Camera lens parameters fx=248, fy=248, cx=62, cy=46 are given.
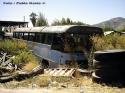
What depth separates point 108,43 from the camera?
46.2 ft

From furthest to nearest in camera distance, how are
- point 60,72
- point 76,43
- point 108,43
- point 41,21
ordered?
point 41,21, point 108,43, point 76,43, point 60,72

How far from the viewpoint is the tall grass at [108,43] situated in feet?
40.2

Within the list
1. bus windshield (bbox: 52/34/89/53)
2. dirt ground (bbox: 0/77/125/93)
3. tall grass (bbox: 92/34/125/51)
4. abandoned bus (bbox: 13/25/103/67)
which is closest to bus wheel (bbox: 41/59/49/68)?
abandoned bus (bbox: 13/25/103/67)

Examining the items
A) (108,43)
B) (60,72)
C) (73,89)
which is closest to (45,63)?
(60,72)

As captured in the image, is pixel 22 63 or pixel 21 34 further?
pixel 21 34

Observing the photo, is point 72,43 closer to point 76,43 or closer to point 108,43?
point 76,43

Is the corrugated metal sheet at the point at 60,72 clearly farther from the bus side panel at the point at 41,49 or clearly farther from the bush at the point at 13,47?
the bush at the point at 13,47

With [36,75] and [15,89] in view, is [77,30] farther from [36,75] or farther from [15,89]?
[15,89]

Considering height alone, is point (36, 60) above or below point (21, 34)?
below

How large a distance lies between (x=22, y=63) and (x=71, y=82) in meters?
6.01

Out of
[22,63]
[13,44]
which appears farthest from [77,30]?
[13,44]

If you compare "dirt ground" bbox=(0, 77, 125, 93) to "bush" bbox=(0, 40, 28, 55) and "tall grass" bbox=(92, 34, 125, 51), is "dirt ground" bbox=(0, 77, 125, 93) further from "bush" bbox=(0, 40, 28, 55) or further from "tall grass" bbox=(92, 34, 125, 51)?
"bush" bbox=(0, 40, 28, 55)

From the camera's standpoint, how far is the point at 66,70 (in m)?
10.9

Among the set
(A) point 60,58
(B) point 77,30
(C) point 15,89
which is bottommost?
(C) point 15,89
